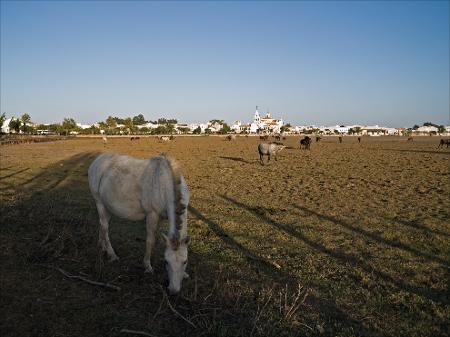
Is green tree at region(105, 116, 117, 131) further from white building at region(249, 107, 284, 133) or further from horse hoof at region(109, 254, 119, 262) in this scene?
horse hoof at region(109, 254, 119, 262)

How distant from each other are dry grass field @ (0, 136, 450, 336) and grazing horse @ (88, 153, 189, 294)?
14.6 inches

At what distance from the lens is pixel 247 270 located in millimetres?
6270

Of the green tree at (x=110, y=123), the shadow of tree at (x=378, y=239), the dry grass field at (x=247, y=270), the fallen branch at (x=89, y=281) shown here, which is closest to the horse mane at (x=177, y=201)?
the dry grass field at (x=247, y=270)

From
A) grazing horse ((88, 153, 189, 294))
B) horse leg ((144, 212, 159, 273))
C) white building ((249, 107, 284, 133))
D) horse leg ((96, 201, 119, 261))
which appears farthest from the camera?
white building ((249, 107, 284, 133))

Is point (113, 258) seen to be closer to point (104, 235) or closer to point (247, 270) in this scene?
point (104, 235)

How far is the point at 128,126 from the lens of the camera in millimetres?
123438

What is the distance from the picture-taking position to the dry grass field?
175 inches

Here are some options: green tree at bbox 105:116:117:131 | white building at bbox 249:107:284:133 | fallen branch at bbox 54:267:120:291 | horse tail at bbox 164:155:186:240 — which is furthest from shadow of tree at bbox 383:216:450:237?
white building at bbox 249:107:284:133

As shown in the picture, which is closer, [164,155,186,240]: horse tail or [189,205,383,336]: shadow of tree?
[189,205,383,336]: shadow of tree

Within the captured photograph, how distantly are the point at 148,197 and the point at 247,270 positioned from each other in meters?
2.45

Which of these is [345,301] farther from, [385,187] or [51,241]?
[385,187]

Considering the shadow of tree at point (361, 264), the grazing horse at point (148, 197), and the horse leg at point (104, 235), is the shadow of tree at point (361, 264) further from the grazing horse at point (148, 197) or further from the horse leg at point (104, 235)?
the horse leg at point (104, 235)

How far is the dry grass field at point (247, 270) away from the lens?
4.44 meters

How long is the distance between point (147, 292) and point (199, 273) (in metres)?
1.18
